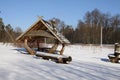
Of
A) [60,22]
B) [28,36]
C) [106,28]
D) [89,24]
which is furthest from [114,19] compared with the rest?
[28,36]

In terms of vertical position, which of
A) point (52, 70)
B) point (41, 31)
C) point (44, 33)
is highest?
point (41, 31)

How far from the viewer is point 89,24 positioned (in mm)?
93125

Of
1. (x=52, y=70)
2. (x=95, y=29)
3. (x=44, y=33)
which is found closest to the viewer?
Answer: (x=52, y=70)

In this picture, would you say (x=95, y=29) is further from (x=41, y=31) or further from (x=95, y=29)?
(x=41, y=31)

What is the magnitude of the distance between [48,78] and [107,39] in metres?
80.9

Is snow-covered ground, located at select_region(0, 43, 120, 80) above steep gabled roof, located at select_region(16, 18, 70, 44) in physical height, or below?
below

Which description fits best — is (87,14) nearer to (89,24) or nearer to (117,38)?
(89,24)

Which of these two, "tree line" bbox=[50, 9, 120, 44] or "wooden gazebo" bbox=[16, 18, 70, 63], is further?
"tree line" bbox=[50, 9, 120, 44]

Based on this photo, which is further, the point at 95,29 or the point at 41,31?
the point at 95,29

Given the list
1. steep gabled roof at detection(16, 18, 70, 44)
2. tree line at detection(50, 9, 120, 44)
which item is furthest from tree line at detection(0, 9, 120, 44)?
steep gabled roof at detection(16, 18, 70, 44)

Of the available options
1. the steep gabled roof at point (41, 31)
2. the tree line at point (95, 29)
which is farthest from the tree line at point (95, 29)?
the steep gabled roof at point (41, 31)

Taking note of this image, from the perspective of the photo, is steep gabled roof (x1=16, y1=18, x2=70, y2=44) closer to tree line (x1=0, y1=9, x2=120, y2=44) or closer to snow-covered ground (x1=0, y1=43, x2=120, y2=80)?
snow-covered ground (x1=0, y1=43, x2=120, y2=80)

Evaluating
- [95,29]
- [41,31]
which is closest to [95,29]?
[95,29]

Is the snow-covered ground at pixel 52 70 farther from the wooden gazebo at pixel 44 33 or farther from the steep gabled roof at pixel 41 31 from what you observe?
the steep gabled roof at pixel 41 31
